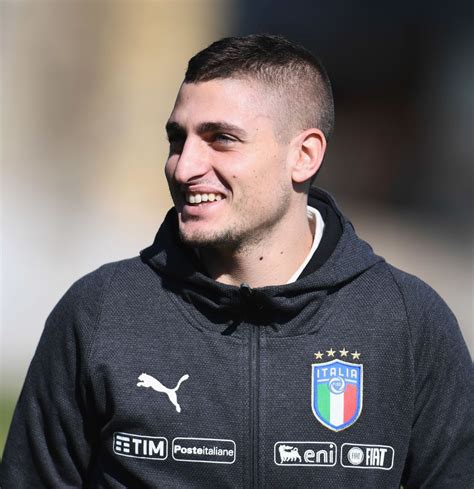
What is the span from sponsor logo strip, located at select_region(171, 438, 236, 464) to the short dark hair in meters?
1.05

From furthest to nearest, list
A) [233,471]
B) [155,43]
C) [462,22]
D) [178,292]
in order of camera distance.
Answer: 1. [462,22]
2. [155,43]
3. [178,292]
4. [233,471]

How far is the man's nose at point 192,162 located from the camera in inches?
134

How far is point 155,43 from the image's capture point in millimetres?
11203

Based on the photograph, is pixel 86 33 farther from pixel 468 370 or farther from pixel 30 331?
pixel 468 370

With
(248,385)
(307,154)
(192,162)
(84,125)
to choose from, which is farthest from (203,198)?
(84,125)

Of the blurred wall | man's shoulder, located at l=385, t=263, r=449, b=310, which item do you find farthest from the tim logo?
the blurred wall

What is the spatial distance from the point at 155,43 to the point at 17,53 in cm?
143

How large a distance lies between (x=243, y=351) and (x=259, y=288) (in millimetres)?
201

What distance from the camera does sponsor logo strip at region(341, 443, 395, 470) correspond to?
134 inches

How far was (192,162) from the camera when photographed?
3410mm

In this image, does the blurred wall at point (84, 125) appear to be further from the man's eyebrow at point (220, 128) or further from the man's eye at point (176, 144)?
the man's eyebrow at point (220, 128)

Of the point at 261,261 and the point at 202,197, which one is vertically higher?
the point at 202,197

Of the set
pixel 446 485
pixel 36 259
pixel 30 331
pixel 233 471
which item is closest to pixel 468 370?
pixel 446 485

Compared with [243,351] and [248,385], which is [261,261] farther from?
[248,385]
